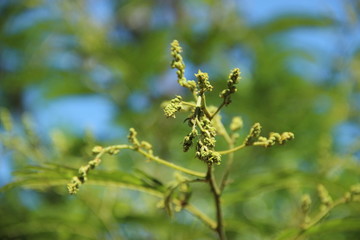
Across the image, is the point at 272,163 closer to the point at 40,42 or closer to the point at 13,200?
the point at 13,200

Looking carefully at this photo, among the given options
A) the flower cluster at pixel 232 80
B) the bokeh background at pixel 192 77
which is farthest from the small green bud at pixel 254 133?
the bokeh background at pixel 192 77

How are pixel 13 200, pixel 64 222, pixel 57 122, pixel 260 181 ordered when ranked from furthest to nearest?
1. pixel 57 122
2. pixel 13 200
3. pixel 64 222
4. pixel 260 181

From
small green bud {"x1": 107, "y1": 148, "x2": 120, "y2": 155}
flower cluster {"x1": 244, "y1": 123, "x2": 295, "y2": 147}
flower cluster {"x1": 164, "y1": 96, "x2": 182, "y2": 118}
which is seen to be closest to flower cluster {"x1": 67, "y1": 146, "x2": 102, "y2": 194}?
small green bud {"x1": 107, "y1": 148, "x2": 120, "y2": 155}

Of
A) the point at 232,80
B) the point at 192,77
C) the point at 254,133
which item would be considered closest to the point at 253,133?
the point at 254,133

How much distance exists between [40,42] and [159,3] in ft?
4.03

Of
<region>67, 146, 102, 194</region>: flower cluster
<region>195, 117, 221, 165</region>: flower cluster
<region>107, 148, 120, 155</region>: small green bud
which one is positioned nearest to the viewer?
<region>195, 117, 221, 165</region>: flower cluster

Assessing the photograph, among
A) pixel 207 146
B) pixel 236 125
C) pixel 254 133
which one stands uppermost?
pixel 236 125

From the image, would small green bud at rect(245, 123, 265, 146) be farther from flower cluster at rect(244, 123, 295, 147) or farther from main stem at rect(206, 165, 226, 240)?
main stem at rect(206, 165, 226, 240)

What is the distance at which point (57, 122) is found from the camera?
13.7ft

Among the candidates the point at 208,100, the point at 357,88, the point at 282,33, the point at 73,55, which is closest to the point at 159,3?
the point at 73,55

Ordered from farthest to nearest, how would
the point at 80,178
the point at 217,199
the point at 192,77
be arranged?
the point at 192,77 → the point at 217,199 → the point at 80,178

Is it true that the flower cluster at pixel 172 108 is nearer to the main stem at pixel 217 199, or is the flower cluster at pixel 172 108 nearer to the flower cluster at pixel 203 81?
the flower cluster at pixel 203 81

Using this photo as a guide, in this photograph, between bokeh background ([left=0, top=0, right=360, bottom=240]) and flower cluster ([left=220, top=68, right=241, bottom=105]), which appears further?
bokeh background ([left=0, top=0, right=360, bottom=240])

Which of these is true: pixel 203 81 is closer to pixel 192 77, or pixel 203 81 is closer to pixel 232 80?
pixel 232 80
